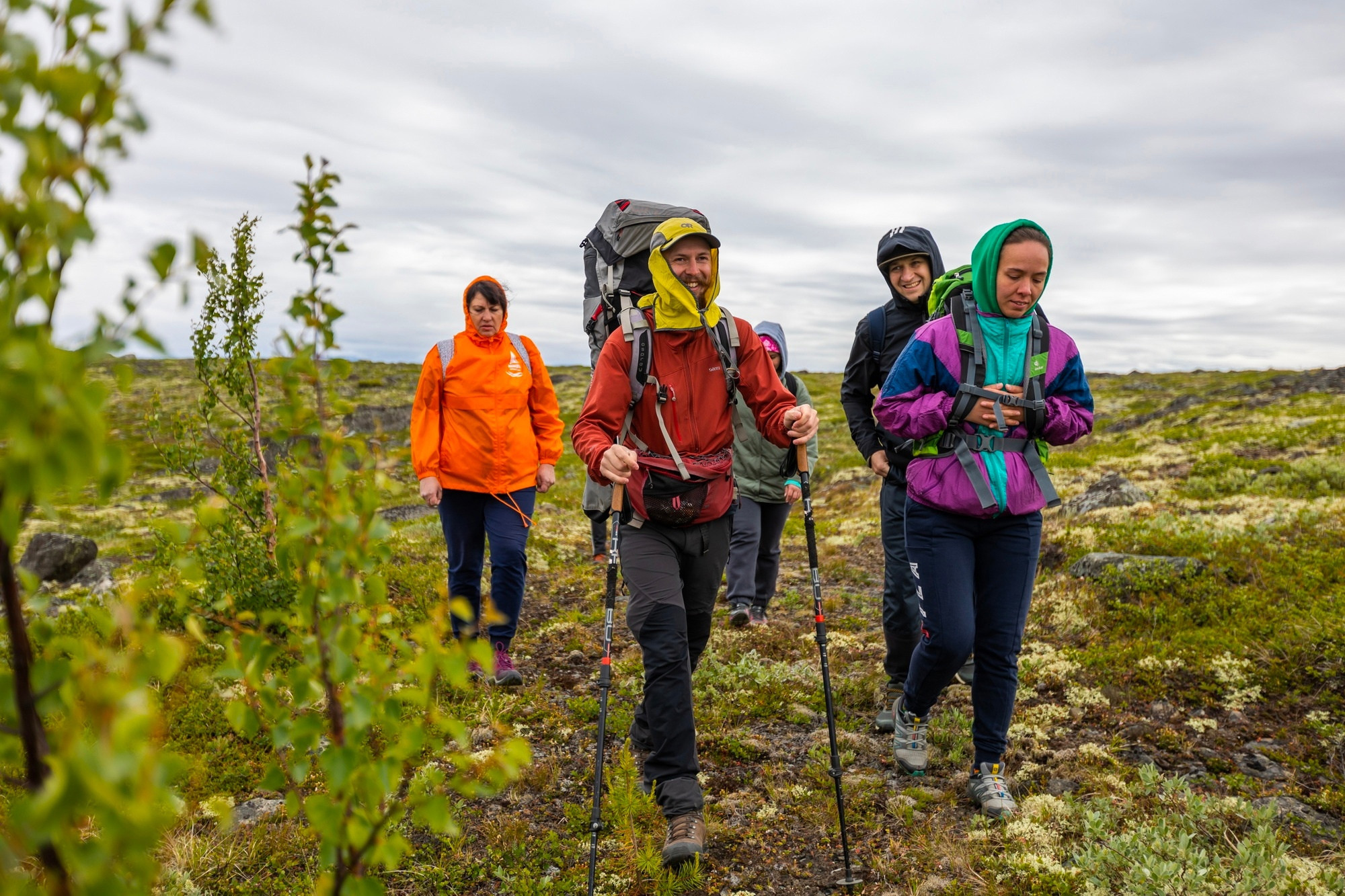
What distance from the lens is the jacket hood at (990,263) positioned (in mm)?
5242

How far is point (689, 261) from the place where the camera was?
18.0 feet

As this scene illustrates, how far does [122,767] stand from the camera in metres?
1.11

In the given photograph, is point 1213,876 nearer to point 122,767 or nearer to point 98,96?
point 122,767

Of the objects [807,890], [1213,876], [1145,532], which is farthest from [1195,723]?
[1145,532]

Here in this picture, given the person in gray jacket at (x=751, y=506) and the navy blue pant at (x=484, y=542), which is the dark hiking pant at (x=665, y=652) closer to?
the navy blue pant at (x=484, y=542)

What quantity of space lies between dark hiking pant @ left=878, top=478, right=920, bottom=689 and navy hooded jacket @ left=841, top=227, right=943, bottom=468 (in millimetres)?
270

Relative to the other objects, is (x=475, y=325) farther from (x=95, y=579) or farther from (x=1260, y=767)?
(x=95, y=579)

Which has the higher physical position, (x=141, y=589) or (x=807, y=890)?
(x=141, y=589)

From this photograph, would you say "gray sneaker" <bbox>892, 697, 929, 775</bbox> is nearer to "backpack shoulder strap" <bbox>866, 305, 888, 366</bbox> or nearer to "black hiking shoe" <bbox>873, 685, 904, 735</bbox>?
"black hiking shoe" <bbox>873, 685, 904, 735</bbox>

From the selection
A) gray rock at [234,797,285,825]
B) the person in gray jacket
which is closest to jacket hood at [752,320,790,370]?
the person in gray jacket

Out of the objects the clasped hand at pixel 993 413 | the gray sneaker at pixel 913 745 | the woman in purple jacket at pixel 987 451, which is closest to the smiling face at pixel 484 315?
the woman in purple jacket at pixel 987 451

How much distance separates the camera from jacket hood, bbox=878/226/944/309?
7145 mm

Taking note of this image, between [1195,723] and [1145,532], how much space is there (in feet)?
16.8

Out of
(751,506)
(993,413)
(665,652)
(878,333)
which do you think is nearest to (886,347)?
(878,333)
